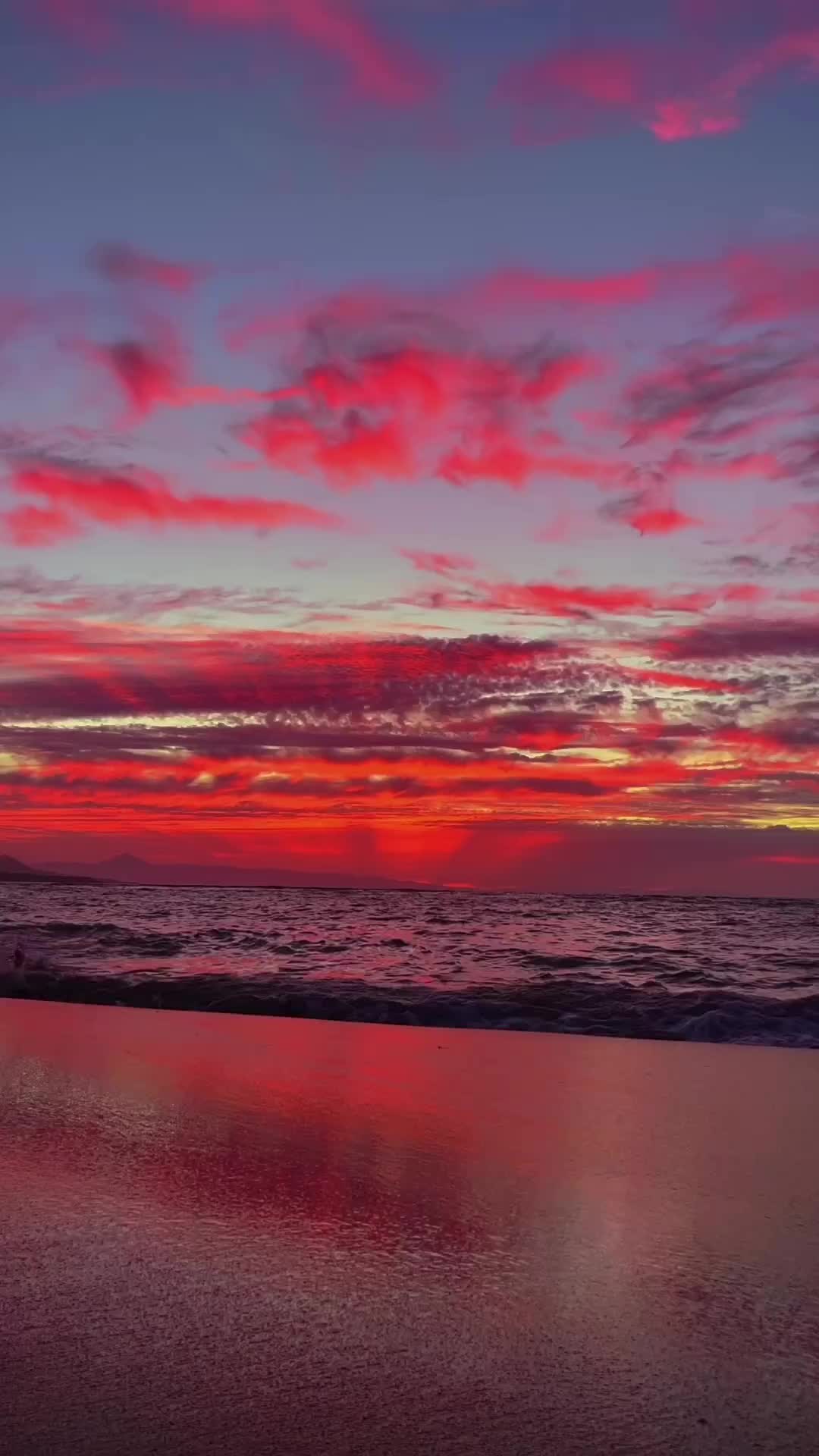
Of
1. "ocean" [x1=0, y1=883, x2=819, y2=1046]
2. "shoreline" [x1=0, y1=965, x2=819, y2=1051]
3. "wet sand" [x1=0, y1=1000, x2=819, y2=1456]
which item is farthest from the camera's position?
"ocean" [x1=0, y1=883, x2=819, y2=1046]

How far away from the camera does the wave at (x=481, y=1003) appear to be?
12.3 meters

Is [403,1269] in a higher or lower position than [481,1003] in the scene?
higher

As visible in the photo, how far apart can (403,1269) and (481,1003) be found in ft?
31.2

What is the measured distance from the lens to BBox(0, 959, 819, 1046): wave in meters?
12.3

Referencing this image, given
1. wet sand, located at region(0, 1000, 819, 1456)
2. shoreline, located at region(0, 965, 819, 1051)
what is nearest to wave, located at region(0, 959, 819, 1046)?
shoreline, located at region(0, 965, 819, 1051)

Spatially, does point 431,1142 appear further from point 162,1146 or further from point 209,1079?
point 209,1079

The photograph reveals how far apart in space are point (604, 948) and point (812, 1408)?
19402 millimetres

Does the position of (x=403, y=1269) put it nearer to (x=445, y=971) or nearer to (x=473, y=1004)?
(x=473, y=1004)

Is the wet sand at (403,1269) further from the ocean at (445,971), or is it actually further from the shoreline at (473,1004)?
the ocean at (445,971)

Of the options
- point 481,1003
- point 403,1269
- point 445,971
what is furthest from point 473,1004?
point 403,1269

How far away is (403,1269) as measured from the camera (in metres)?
4.32

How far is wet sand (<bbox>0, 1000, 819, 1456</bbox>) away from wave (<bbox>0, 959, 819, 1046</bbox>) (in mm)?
4092

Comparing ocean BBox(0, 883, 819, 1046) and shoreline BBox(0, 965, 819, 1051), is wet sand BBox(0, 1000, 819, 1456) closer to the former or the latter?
shoreline BBox(0, 965, 819, 1051)

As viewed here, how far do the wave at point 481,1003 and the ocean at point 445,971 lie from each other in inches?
1.2
